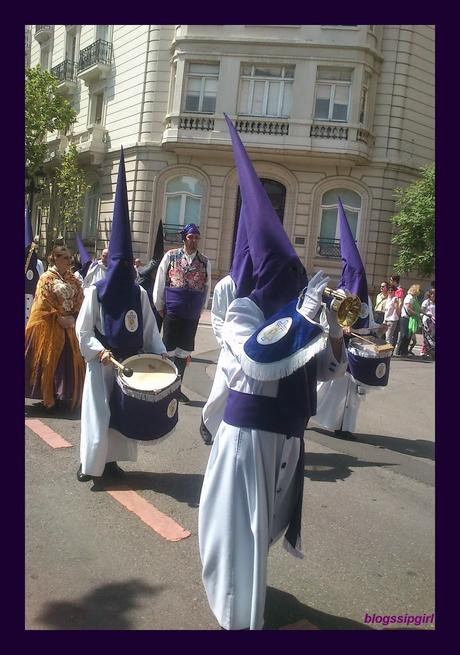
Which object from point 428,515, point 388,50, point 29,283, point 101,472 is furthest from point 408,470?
point 388,50

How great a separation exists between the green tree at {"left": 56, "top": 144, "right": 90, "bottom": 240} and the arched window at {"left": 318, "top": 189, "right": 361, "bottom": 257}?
1041 cm

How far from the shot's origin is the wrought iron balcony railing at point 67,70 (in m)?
27.7

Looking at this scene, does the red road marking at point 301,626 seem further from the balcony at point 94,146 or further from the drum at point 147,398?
the balcony at point 94,146

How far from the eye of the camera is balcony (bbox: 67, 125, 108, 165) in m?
24.7

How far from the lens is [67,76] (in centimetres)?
2778

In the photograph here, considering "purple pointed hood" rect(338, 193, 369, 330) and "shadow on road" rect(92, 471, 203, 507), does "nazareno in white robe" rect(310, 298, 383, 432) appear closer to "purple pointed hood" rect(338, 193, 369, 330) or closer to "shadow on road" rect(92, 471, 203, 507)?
"purple pointed hood" rect(338, 193, 369, 330)

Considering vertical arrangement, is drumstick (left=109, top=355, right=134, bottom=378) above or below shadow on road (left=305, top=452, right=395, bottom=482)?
Answer: above

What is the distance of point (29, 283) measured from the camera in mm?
9484

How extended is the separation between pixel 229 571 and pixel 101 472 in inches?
81.6

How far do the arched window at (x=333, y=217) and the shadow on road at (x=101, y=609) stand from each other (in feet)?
64.7

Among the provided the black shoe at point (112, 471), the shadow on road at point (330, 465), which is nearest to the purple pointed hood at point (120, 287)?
the black shoe at point (112, 471)

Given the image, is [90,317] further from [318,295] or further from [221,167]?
[221,167]

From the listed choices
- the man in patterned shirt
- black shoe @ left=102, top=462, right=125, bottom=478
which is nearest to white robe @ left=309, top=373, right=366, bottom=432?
the man in patterned shirt

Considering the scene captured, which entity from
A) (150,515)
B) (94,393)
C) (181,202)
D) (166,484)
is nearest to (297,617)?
(150,515)
